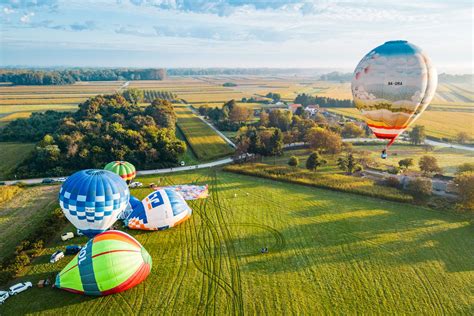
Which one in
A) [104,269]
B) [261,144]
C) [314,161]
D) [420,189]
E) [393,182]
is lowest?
[104,269]

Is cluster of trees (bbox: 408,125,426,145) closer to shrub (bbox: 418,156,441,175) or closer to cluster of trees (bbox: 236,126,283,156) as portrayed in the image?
shrub (bbox: 418,156,441,175)

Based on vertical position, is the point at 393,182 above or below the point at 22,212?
above

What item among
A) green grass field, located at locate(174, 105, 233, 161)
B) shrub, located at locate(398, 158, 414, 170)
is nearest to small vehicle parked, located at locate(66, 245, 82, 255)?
green grass field, located at locate(174, 105, 233, 161)

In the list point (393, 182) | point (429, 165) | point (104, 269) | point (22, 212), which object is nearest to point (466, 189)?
point (393, 182)

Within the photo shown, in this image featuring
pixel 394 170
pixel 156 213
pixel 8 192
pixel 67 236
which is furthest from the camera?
pixel 394 170

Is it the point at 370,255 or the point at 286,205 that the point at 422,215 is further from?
the point at 286,205

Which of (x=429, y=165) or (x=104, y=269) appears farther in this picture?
(x=429, y=165)

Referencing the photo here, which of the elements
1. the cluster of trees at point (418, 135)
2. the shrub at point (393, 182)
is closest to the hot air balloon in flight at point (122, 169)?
the shrub at point (393, 182)

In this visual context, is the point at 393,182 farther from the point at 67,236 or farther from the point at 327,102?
the point at 327,102
